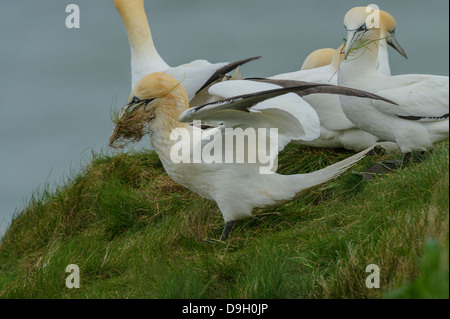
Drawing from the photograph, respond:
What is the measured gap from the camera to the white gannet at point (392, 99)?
7.73 meters

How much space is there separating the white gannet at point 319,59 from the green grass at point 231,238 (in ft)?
9.48

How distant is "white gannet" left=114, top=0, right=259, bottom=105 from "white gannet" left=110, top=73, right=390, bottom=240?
83.6 inches

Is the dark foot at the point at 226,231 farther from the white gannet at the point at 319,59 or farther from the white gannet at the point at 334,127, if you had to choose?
the white gannet at the point at 319,59

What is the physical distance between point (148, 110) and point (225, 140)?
918mm

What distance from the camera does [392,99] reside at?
25.6 ft

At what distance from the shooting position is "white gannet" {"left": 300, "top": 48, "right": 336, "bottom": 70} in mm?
12164

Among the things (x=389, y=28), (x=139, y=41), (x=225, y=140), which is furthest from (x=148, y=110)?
(x=389, y=28)

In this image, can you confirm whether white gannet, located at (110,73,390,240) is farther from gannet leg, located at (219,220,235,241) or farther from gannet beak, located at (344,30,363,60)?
gannet beak, located at (344,30,363,60)

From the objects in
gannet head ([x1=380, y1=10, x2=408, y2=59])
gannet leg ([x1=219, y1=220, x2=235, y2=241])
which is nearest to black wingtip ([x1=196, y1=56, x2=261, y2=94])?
gannet head ([x1=380, y1=10, x2=408, y2=59])

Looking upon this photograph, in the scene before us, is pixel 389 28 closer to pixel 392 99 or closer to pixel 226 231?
pixel 392 99

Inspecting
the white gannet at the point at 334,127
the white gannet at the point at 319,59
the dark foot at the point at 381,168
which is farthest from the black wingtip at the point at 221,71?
the white gannet at the point at 319,59

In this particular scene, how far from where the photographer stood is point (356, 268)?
17.8ft

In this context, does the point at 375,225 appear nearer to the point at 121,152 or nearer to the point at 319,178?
the point at 319,178
